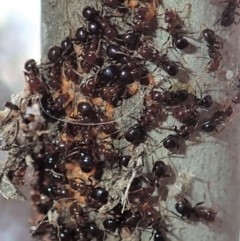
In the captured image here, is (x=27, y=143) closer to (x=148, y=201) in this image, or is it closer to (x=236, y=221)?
(x=148, y=201)

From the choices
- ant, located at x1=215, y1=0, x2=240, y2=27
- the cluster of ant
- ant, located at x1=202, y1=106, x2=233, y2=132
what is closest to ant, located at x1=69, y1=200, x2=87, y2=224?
the cluster of ant

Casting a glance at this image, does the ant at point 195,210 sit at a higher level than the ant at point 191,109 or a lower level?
lower

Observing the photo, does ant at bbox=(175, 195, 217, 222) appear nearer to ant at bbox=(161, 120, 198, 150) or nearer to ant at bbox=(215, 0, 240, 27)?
ant at bbox=(161, 120, 198, 150)

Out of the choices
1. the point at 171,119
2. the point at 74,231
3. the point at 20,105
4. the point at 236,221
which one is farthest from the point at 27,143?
the point at 236,221

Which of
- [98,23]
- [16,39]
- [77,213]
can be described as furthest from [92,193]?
[16,39]

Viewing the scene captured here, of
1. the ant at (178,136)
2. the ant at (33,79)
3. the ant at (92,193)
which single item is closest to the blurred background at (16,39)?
the ant at (33,79)

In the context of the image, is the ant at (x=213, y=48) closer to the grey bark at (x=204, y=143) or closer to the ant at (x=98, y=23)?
the grey bark at (x=204, y=143)

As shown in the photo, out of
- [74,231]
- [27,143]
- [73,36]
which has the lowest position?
[74,231]

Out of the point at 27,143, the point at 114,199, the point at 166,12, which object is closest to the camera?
the point at 166,12

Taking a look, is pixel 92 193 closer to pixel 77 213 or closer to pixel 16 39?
pixel 77 213
